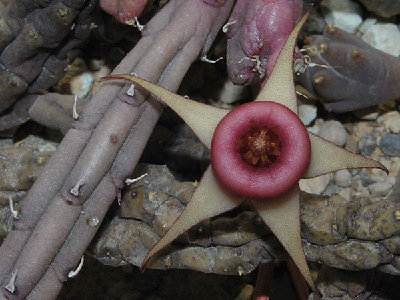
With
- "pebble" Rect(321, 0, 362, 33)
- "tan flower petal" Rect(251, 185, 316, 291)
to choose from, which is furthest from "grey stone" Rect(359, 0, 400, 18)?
"tan flower petal" Rect(251, 185, 316, 291)

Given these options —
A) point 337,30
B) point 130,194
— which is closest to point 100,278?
point 130,194

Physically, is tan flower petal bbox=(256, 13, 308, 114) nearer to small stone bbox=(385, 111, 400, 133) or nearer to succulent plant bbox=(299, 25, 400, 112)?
succulent plant bbox=(299, 25, 400, 112)

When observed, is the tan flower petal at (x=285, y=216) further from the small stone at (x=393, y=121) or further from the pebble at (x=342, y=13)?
the pebble at (x=342, y=13)

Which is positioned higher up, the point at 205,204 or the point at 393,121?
the point at 205,204

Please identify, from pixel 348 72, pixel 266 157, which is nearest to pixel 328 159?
pixel 266 157

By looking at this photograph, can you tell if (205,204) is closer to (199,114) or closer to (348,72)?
(199,114)

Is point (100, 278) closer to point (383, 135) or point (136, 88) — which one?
point (136, 88)
